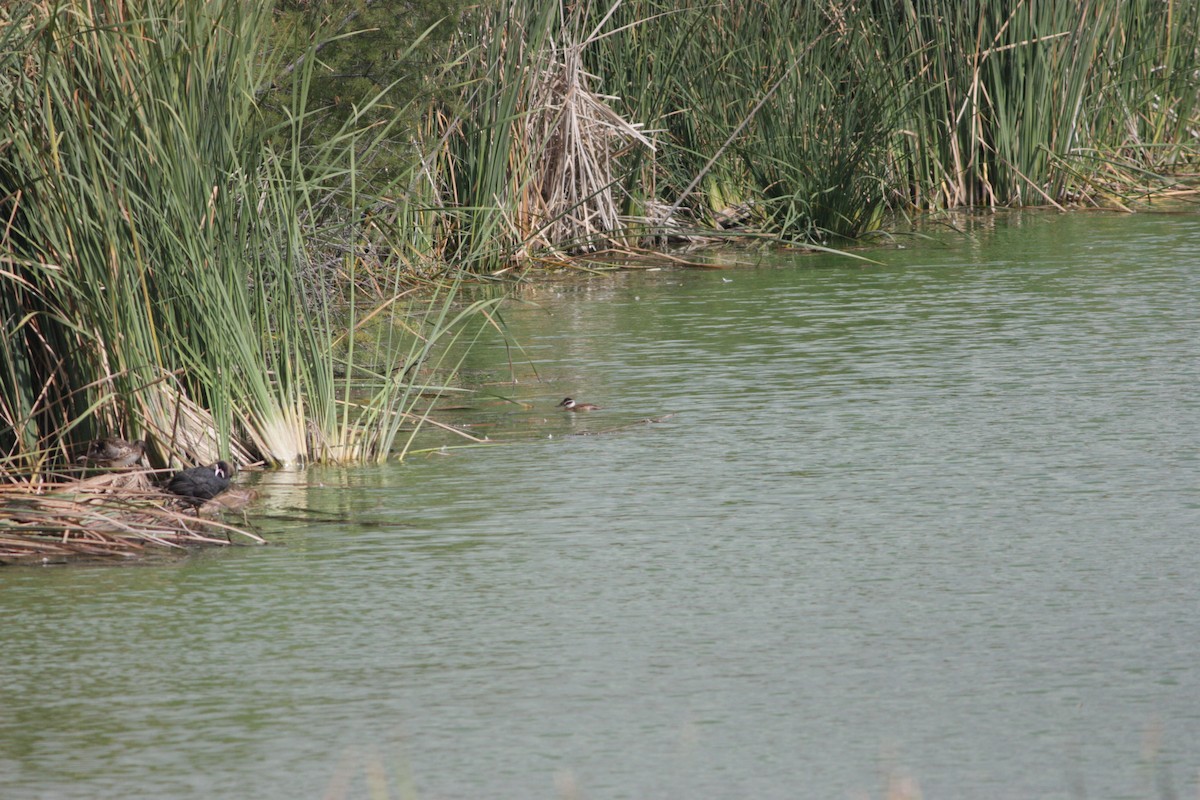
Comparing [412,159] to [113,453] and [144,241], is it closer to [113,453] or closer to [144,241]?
[144,241]

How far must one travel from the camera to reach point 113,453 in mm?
3379

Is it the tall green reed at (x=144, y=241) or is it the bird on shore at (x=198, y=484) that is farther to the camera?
the tall green reed at (x=144, y=241)

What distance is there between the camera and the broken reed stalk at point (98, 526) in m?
2.99

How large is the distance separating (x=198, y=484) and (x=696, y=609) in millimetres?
1065

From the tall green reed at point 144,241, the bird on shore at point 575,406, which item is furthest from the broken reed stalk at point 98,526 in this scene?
the bird on shore at point 575,406

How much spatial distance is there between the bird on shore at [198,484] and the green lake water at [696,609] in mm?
146

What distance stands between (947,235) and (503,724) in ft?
15.3

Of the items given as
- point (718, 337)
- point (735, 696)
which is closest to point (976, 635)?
point (735, 696)

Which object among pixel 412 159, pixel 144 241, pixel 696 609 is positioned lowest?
pixel 696 609

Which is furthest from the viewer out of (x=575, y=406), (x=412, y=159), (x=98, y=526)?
(x=412, y=159)

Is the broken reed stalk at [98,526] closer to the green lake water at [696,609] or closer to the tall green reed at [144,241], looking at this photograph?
the green lake water at [696,609]

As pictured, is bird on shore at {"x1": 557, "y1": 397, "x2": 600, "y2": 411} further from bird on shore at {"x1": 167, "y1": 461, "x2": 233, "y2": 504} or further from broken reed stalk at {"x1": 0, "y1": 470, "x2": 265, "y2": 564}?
broken reed stalk at {"x1": 0, "y1": 470, "x2": 265, "y2": 564}

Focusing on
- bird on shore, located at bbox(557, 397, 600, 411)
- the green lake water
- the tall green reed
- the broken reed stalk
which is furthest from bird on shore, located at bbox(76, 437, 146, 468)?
bird on shore, located at bbox(557, 397, 600, 411)

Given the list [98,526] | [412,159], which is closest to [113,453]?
[98,526]
